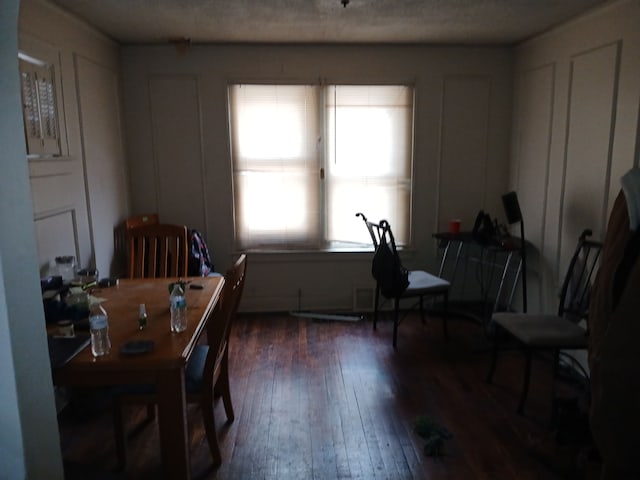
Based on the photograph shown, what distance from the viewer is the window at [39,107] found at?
2410mm

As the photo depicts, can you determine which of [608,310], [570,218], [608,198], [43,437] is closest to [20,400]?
[43,437]

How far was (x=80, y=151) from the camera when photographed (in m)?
3.05

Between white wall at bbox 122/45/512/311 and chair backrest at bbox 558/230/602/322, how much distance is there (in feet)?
4.39

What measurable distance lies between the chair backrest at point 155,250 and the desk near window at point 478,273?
2057 mm

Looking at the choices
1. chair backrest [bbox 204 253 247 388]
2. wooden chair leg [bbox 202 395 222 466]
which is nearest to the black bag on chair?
chair backrest [bbox 204 253 247 388]

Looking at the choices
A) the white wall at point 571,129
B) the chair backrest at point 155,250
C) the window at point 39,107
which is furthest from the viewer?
the chair backrest at point 155,250

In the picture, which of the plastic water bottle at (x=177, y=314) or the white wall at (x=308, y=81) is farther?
the white wall at (x=308, y=81)

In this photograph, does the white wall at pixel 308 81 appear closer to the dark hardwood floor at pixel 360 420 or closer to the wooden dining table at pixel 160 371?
the dark hardwood floor at pixel 360 420

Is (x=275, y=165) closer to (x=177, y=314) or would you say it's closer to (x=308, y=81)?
(x=308, y=81)

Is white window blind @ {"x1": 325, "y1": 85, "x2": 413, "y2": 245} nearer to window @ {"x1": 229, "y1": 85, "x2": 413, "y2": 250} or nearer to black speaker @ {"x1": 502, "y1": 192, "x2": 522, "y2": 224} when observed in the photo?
window @ {"x1": 229, "y1": 85, "x2": 413, "y2": 250}

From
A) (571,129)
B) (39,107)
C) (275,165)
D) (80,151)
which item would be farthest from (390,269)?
(39,107)

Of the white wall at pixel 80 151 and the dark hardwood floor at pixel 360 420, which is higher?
the white wall at pixel 80 151

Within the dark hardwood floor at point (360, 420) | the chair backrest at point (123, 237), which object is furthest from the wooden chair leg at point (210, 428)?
the chair backrest at point (123, 237)

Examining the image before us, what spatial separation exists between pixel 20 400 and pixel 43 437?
120 millimetres
